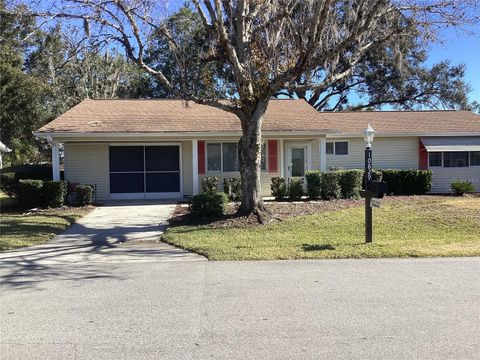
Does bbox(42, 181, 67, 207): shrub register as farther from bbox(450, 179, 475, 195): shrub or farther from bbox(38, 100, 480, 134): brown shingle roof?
bbox(450, 179, 475, 195): shrub

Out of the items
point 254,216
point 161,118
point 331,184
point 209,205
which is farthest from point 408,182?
point 161,118

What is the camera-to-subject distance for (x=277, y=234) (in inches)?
456

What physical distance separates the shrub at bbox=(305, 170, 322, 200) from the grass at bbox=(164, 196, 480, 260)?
282 centimetres

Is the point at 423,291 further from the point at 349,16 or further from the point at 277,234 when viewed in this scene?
the point at 349,16

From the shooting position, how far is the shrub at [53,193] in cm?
1672

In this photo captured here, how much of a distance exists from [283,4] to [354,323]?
936cm

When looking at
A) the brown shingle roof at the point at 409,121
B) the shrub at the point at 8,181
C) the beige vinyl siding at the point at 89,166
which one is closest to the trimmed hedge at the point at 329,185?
the brown shingle roof at the point at 409,121

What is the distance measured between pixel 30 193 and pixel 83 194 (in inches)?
68.4

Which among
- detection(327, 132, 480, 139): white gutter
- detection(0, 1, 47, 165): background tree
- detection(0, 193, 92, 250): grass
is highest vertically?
detection(0, 1, 47, 165): background tree

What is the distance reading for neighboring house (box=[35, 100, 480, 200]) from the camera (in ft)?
61.9

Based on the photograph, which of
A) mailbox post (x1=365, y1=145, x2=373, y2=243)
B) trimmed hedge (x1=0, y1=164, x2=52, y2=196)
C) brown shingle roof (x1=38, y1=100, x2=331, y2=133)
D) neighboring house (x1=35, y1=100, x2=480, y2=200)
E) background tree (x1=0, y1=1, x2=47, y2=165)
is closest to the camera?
mailbox post (x1=365, y1=145, x2=373, y2=243)

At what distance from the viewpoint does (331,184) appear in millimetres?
17625

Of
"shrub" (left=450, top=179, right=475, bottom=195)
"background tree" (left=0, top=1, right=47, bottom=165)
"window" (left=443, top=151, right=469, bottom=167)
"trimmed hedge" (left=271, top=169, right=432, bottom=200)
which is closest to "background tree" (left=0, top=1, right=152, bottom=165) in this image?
"background tree" (left=0, top=1, right=47, bottom=165)

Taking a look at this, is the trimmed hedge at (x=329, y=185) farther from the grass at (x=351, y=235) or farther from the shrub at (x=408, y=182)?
the grass at (x=351, y=235)
